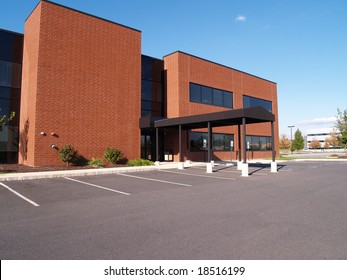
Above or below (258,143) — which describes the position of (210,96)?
above

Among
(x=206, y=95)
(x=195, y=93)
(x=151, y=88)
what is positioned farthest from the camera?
(x=206, y=95)

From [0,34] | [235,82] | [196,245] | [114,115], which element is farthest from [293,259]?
[235,82]

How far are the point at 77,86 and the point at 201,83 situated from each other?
44.4ft

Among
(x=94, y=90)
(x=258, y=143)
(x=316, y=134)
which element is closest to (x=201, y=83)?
(x=94, y=90)

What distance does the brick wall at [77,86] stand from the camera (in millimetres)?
17791

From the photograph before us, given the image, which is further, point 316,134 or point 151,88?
point 316,134

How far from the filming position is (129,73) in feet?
72.6

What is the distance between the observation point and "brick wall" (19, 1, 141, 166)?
17791 mm

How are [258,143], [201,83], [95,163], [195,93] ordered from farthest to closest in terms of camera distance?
1. [258,143]
2. [201,83]
3. [195,93]
4. [95,163]

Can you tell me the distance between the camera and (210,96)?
29.2 meters

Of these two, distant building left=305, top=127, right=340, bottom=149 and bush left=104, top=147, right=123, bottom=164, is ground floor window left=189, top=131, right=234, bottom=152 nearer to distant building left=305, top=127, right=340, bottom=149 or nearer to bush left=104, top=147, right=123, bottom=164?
bush left=104, top=147, right=123, bottom=164

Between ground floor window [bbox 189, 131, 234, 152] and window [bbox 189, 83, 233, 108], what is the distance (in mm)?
3524

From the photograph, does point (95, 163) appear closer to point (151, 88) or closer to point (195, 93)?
point (151, 88)

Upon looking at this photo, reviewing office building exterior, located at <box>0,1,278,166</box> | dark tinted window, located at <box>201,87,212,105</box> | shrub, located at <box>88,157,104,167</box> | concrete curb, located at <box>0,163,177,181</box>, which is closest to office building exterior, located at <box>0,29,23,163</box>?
office building exterior, located at <box>0,1,278,166</box>
